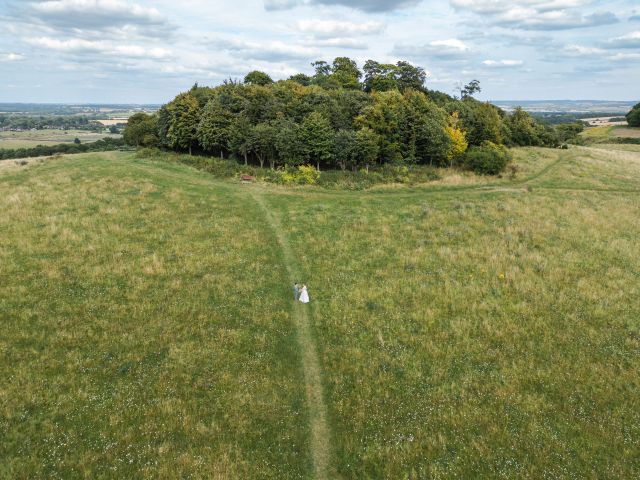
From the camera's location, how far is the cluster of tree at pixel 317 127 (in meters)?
45.2

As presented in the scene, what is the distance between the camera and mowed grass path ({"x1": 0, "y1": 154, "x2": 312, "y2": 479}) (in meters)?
9.83

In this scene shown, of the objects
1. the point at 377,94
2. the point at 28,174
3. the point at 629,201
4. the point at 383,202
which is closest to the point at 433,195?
the point at 383,202

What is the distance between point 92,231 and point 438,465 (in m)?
24.1

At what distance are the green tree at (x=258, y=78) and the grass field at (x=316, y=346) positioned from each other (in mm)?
49148

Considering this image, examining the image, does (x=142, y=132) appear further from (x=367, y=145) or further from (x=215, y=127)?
(x=367, y=145)

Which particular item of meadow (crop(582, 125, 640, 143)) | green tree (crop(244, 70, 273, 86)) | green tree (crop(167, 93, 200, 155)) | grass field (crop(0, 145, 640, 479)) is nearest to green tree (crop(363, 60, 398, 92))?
green tree (crop(244, 70, 273, 86))

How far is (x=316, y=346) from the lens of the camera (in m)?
14.6

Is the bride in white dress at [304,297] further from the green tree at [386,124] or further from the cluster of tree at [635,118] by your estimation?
the cluster of tree at [635,118]

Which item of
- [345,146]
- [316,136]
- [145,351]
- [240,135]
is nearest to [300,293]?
[145,351]

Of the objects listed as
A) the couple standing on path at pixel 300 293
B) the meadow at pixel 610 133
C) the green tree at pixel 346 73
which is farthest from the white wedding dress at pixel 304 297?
the meadow at pixel 610 133

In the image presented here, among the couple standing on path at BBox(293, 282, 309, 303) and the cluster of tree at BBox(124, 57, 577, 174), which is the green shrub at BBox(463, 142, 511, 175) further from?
the couple standing on path at BBox(293, 282, 309, 303)

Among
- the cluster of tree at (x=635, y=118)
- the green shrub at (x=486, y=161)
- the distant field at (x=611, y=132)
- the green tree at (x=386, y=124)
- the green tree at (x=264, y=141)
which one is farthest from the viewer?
the cluster of tree at (x=635, y=118)

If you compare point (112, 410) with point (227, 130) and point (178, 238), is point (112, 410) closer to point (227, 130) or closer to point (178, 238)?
point (178, 238)

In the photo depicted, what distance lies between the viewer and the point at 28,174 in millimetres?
39938
